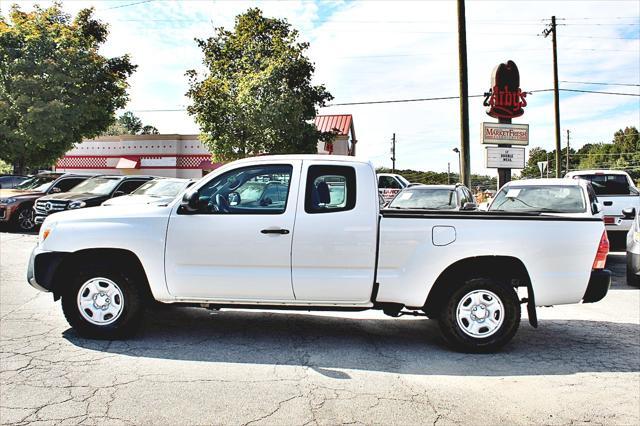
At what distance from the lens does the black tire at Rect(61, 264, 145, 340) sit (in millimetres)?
5570

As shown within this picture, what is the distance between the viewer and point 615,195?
12672 millimetres

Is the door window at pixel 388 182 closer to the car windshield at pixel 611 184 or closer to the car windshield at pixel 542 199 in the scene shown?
the car windshield at pixel 611 184

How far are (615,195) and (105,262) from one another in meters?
11.7

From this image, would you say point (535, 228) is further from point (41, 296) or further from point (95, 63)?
point (95, 63)

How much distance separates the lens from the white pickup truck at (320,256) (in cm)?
532

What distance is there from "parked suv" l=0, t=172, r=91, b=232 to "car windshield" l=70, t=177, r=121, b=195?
851 mm

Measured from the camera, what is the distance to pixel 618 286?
9.20m

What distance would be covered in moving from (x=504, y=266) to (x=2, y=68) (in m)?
25.8

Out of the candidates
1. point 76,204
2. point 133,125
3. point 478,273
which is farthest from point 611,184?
point 133,125

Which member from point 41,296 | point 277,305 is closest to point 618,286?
point 277,305

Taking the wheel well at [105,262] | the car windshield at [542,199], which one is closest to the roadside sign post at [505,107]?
the car windshield at [542,199]

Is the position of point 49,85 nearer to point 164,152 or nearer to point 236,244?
point 164,152

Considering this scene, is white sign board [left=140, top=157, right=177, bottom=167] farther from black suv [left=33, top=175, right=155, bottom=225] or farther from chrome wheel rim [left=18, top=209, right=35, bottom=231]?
black suv [left=33, top=175, right=155, bottom=225]

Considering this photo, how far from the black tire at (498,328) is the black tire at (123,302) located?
3.18m
